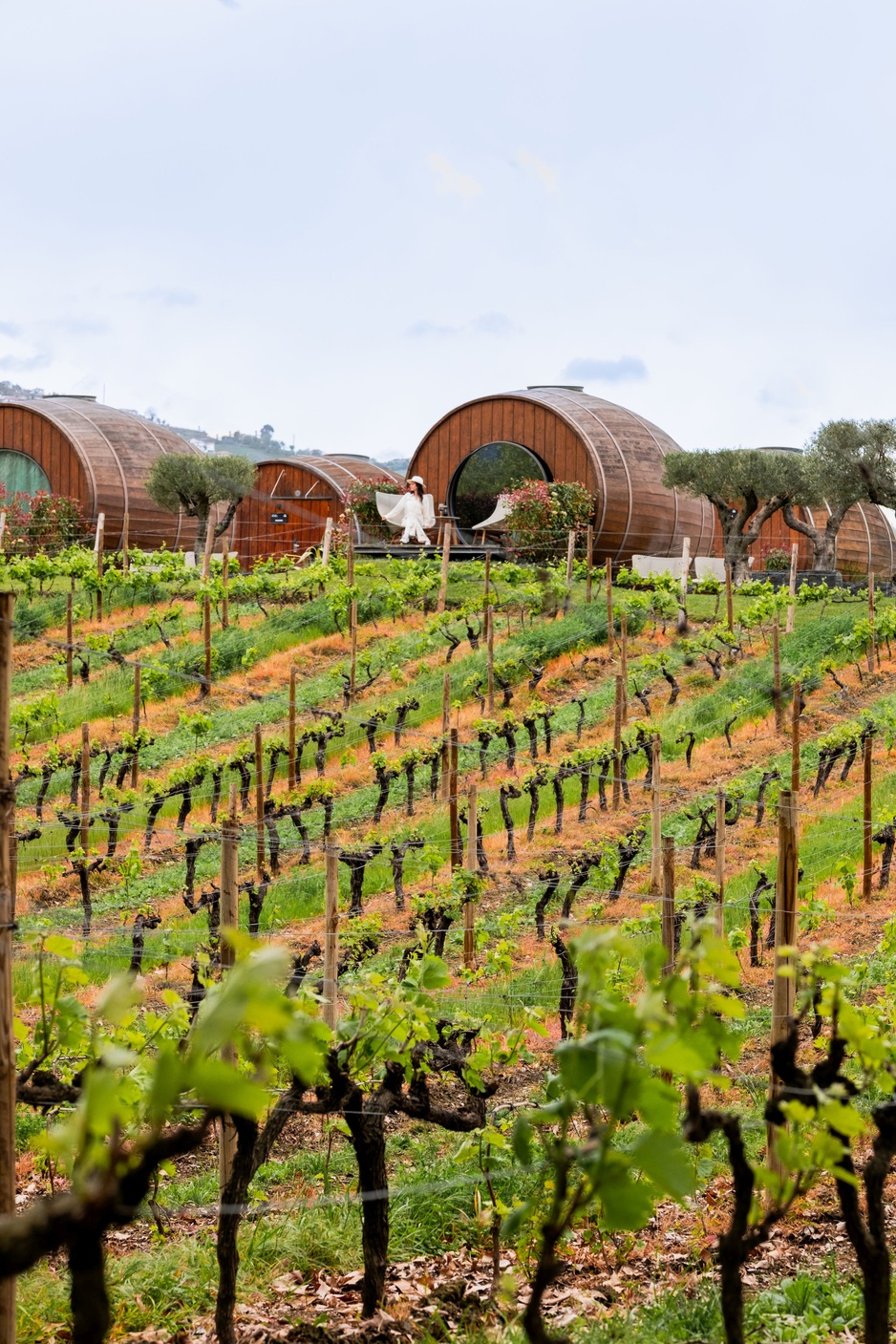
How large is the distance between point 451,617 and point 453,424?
9943 mm

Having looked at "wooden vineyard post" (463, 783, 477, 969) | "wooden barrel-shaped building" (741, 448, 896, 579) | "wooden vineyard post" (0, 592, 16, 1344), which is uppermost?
"wooden barrel-shaped building" (741, 448, 896, 579)

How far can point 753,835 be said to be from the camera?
1330cm

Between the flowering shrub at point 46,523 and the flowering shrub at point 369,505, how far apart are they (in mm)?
6570

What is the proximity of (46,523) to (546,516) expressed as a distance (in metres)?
12.2

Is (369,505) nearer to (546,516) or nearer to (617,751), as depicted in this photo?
(546,516)

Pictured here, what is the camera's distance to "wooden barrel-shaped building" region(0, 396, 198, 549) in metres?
29.5

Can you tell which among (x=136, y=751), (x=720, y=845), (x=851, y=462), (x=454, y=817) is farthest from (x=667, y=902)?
(x=851, y=462)

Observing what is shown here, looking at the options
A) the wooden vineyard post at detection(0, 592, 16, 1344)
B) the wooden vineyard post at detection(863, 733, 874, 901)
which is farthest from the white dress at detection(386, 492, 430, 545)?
the wooden vineyard post at detection(0, 592, 16, 1344)

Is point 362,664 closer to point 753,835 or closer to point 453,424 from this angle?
point 753,835

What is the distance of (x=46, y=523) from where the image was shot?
94.2ft

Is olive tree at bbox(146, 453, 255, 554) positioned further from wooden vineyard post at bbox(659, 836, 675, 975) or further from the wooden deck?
wooden vineyard post at bbox(659, 836, 675, 975)

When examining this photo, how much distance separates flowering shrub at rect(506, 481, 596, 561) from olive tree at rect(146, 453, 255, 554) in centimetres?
689

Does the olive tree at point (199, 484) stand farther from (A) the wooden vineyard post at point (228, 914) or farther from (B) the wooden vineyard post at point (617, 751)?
(A) the wooden vineyard post at point (228, 914)

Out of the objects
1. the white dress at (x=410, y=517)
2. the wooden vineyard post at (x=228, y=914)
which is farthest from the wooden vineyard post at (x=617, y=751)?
the white dress at (x=410, y=517)
